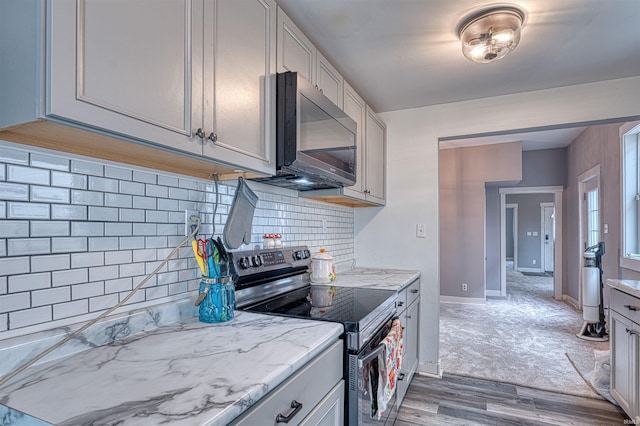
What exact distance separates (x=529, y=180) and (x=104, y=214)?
6.44 meters

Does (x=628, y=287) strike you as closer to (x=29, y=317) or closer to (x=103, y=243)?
(x=103, y=243)

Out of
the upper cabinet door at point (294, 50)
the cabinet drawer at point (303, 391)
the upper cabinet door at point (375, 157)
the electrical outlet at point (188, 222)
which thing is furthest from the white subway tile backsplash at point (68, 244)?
the upper cabinet door at point (375, 157)

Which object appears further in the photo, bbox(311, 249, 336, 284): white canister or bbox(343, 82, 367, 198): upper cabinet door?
bbox(343, 82, 367, 198): upper cabinet door

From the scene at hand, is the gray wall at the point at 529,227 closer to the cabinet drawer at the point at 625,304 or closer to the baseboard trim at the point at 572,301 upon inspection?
the baseboard trim at the point at 572,301

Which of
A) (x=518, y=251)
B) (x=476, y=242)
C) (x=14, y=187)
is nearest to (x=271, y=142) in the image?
(x=14, y=187)

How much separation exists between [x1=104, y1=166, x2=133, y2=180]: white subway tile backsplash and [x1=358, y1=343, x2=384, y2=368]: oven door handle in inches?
41.9

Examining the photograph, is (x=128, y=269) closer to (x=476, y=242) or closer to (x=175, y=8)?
(x=175, y=8)

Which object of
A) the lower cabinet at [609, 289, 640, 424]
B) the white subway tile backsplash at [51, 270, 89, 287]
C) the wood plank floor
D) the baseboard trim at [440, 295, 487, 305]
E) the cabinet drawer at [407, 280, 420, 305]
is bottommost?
the baseboard trim at [440, 295, 487, 305]

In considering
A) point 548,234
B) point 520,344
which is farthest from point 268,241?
point 548,234

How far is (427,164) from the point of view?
2.89 m

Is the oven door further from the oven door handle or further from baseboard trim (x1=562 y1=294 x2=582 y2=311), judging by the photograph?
baseboard trim (x1=562 y1=294 x2=582 y2=311)

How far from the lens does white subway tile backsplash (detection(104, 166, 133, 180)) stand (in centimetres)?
108

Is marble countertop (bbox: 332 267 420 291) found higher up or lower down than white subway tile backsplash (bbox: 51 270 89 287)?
lower down

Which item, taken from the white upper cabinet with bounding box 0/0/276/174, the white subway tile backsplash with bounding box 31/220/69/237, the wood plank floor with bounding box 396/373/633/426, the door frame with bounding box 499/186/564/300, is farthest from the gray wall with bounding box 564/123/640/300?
the white subway tile backsplash with bounding box 31/220/69/237
